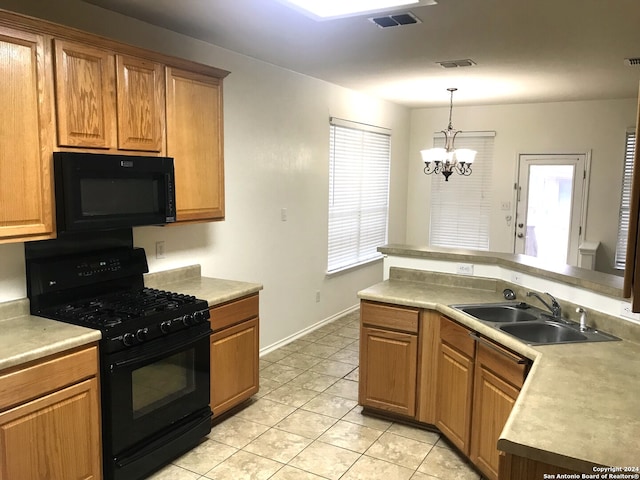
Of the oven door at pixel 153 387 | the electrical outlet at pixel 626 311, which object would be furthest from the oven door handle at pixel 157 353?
the electrical outlet at pixel 626 311

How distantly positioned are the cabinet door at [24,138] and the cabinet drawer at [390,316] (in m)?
1.94

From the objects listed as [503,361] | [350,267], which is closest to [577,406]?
[503,361]

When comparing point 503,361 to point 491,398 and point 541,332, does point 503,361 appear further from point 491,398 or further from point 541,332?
point 541,332

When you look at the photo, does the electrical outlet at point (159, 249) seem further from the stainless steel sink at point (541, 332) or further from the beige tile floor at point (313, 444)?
the stainless steel sink at point (541, 332)

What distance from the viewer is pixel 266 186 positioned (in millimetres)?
4461

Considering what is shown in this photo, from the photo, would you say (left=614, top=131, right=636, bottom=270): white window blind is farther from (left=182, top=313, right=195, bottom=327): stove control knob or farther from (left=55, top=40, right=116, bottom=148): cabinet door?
(left=55, top=40, right=116, bottom=148): cabinet door

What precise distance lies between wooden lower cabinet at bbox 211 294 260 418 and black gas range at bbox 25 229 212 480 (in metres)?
0.13

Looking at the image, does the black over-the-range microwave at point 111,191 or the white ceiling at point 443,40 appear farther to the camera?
the white ceiling at point 443,40

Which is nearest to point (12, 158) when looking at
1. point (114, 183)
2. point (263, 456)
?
point (114, 183)

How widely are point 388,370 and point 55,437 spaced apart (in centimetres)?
195

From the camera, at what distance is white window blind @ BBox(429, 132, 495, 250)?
691 centimetres

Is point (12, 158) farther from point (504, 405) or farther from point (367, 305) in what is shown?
point (504, 405)

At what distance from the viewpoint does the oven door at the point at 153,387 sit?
242 cm

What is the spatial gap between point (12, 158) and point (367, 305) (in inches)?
85.4
